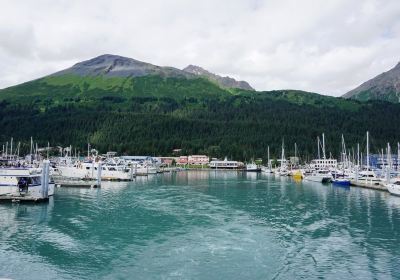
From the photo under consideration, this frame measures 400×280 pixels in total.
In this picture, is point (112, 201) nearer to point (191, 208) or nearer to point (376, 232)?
point (191, 208)

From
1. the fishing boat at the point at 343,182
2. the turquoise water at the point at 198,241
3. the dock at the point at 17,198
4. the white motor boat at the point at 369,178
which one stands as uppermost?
the white motor boat at the point at 369,178

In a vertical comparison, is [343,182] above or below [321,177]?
below

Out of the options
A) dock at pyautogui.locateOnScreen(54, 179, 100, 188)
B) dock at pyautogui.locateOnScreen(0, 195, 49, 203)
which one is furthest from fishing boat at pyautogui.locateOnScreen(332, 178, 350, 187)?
dock at pyautogui.locateOnScreen(0, 195, 49, 203)

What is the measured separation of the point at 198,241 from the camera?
35531 mm

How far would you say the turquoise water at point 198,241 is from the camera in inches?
1075

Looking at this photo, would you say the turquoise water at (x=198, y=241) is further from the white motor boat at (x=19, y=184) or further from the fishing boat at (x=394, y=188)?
the fishing boat at (x=394, y=188)

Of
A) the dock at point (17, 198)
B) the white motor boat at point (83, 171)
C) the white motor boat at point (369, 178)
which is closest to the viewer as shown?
the dock at point (17, 198)

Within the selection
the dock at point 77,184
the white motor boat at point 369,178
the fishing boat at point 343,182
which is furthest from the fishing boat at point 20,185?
the white motor boat at point 369,178

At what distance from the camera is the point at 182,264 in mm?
28516

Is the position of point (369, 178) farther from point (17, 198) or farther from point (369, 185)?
point (17, 198)

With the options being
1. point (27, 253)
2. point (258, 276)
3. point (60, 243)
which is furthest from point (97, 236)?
point (258, 276)

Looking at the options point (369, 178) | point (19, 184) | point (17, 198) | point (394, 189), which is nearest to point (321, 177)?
point (369, 178)

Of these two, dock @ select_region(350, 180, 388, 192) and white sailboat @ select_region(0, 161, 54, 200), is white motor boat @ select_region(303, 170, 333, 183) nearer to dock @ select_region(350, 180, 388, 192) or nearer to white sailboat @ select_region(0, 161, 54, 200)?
dock @ select_region(350, 180, 388, 192)

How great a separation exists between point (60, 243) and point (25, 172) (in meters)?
27.3
